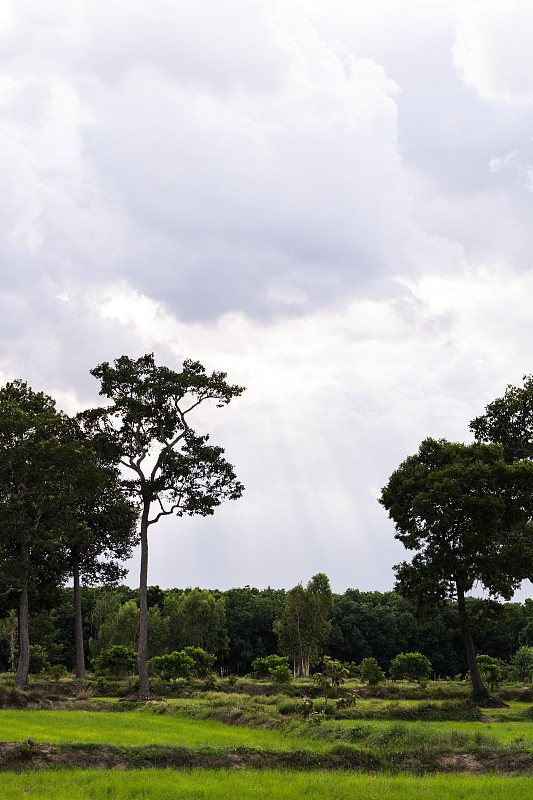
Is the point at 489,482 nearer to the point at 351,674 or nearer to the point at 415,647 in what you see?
the point at 351,674

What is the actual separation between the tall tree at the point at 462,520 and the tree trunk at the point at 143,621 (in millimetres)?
15722

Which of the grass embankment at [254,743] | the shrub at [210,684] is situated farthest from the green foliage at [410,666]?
the grass embankment at [254,743]

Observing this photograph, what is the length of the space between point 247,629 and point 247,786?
281ft

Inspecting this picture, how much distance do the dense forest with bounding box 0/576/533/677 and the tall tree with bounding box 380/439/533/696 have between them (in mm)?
40129

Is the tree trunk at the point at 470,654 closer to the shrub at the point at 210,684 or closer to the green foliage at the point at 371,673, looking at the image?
the green foliage at the point at 371,673

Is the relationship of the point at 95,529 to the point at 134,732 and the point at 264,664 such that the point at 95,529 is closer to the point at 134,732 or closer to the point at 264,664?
the point at 264,664

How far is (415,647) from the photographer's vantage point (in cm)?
9050

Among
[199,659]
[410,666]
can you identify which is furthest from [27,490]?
[410,666]

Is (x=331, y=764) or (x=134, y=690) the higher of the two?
(x=331, y=764)

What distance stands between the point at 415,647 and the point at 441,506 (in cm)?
6502

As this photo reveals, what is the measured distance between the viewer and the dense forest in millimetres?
78875

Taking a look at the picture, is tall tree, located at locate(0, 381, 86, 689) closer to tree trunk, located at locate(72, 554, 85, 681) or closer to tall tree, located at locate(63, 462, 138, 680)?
tall tree, located at locate(63, 462, 138, 680)

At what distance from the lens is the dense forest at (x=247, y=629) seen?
259ft

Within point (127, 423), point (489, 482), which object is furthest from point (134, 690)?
point (489, 482)
